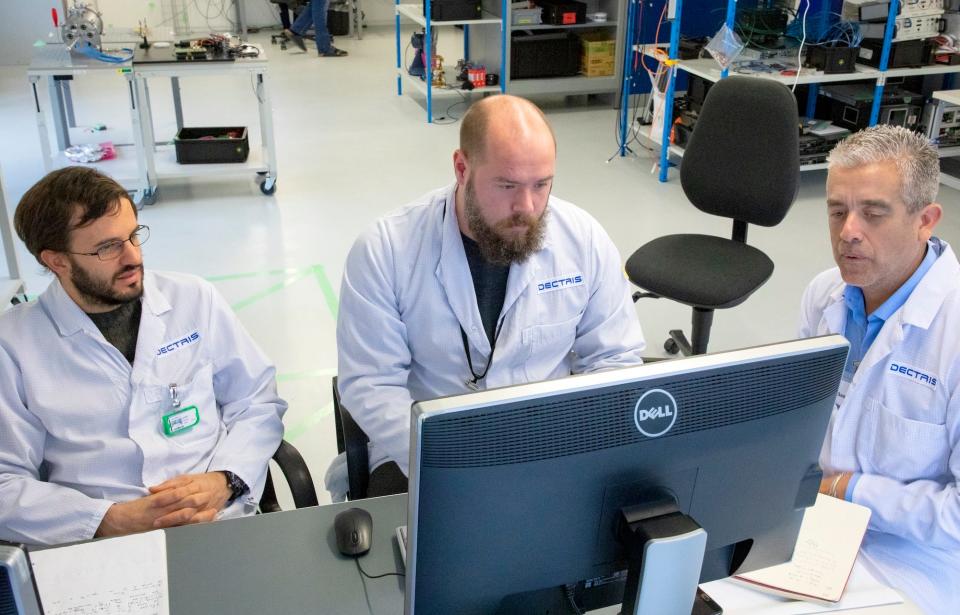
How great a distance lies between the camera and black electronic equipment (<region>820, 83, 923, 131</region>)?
510cm

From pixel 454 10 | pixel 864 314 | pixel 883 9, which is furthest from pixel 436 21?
pixel 864 314

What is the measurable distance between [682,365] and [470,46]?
6801 millimetres

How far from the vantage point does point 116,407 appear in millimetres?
1750

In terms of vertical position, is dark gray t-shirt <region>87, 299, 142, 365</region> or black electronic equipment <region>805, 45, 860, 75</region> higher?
black electronic equipment <region>805, 45, 860, 75</region>

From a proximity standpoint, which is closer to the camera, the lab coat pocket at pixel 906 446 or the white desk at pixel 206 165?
the lab coat pocket at pixel 906 446

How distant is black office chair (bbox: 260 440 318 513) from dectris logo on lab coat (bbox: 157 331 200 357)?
0.96 feet

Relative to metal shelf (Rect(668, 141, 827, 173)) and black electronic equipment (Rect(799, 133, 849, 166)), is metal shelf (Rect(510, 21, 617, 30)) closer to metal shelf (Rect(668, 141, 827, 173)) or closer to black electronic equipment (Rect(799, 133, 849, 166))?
metal shelf (Rect(668, 141, 827, 173))

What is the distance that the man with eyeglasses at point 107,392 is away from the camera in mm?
1660

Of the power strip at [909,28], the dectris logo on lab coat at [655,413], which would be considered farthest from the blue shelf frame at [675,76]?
the dectris logo on lab coat at [655,413]

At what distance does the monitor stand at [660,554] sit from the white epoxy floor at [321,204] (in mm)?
1743

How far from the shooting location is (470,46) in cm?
737

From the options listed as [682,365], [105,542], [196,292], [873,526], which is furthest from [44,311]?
[873,526]

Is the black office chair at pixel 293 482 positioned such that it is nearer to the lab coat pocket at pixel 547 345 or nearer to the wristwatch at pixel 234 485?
the wristwatch at pixel 234 485

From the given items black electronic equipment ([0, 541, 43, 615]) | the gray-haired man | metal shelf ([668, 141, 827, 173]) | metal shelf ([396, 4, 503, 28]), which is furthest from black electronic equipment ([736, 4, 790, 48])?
black electronic equipment ([0, 541, 43, 615])
